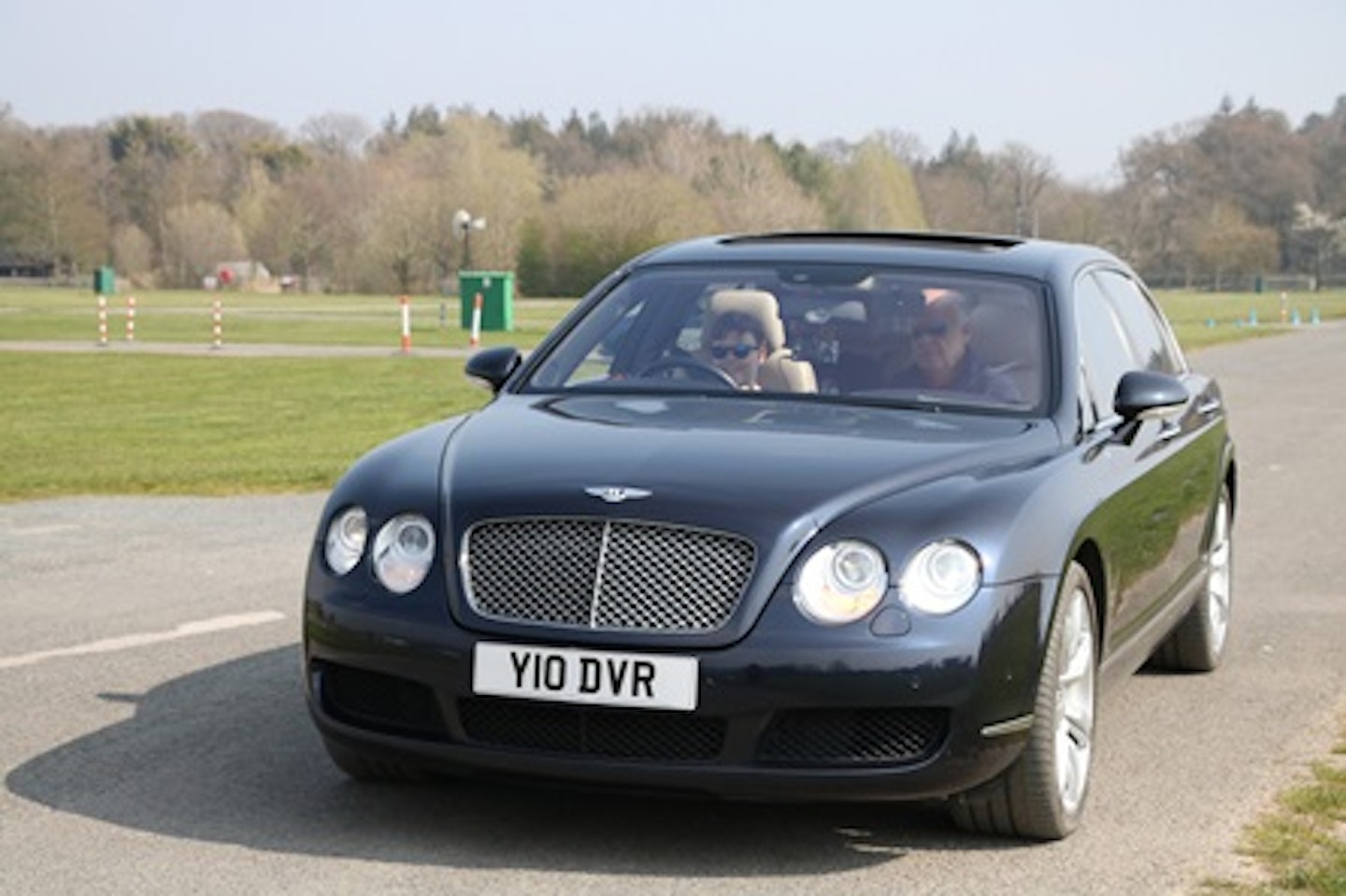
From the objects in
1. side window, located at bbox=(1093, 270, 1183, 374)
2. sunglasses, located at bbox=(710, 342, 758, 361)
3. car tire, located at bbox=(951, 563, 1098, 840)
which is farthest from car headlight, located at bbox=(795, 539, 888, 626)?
side window, located at bbox=(1093, 270, 1183, 374)

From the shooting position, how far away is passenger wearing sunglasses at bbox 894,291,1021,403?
6.49 meters

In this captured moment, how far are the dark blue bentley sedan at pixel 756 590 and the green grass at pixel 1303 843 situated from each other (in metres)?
0.49

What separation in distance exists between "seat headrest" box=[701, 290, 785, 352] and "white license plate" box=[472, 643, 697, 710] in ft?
A: 5.97

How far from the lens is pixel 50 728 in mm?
6746

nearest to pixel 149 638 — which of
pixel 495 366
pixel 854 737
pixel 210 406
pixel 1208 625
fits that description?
pixel 495 366

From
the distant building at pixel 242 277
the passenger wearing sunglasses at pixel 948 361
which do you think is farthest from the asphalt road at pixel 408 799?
the distant building at pixel 242 277

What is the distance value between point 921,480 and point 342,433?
49.0ft

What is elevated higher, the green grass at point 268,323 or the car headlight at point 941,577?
the car headlight at point 941,577

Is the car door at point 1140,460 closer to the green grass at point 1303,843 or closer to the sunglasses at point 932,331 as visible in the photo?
the sunglasses at point 932,331

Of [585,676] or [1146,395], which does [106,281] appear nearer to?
[1146,395]

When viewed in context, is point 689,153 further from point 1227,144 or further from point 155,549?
point 155,549

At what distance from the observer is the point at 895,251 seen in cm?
715

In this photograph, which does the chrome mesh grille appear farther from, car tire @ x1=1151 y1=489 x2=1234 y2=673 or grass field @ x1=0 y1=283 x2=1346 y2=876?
car tire @ x1=1151 y1=489 x2=1234 y2=673

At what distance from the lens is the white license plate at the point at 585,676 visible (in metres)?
5.11
